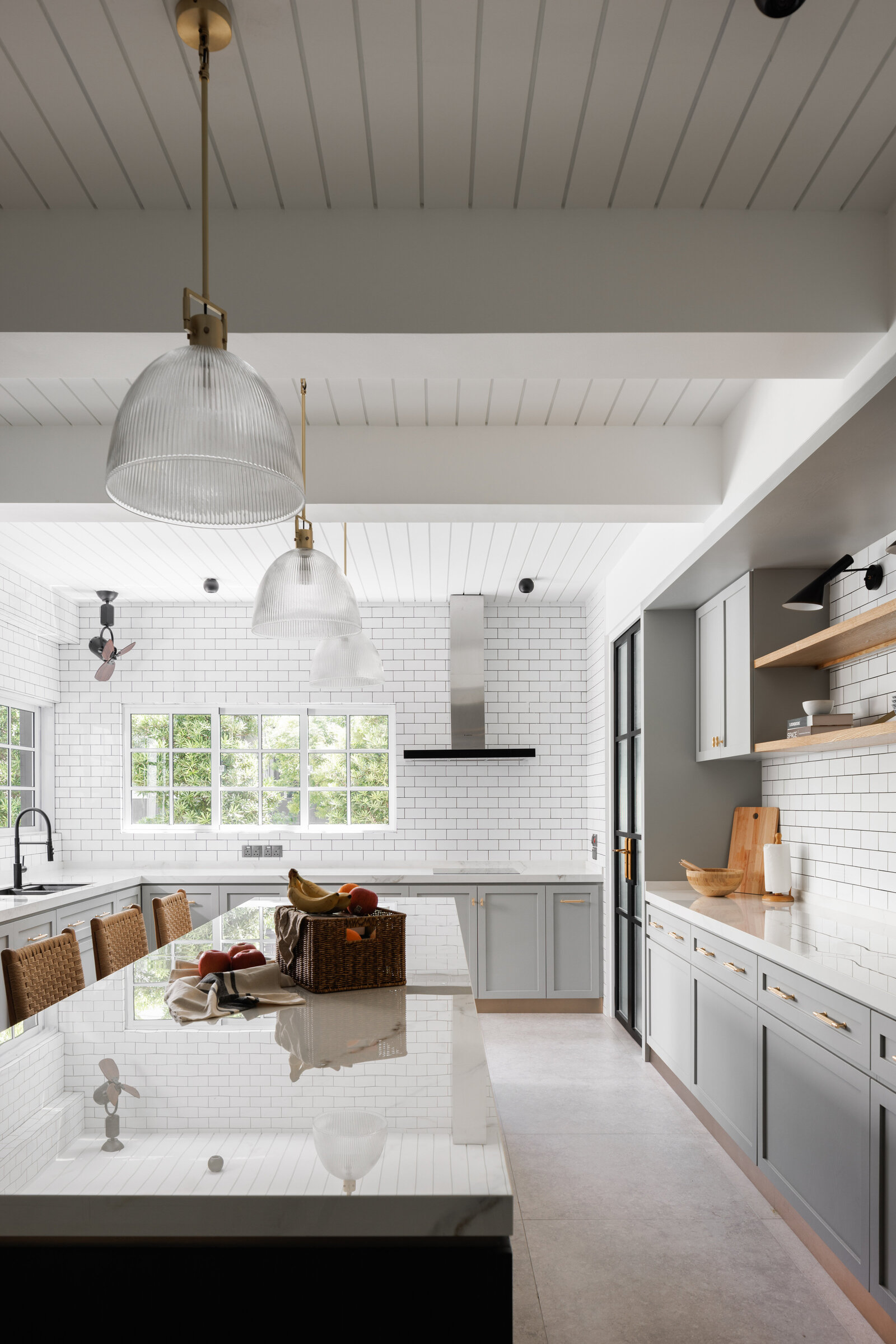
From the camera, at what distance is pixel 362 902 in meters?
2.34

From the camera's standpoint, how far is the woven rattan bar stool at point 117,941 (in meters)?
3.33

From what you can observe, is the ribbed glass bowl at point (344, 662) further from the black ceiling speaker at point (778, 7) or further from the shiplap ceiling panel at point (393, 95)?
the black ceiling speaker at point (778, 7)

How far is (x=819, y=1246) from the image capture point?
114 inches

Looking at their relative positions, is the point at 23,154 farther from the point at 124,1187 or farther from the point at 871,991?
the point at 871,991

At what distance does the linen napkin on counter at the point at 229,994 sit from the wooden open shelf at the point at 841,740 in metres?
2.01

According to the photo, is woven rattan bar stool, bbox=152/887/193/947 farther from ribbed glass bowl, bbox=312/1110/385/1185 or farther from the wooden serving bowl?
ribbed glass bowl, bbox=312/1110/385/1185

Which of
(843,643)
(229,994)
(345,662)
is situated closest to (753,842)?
(843,643)

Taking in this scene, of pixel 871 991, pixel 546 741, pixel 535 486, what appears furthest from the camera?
pixel 546 741

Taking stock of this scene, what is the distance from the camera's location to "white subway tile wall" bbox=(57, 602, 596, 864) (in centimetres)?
703

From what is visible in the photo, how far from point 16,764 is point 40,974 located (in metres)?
4.22

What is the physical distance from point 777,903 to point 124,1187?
12.0 ft

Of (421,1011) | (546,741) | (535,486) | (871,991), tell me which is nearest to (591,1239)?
(871,991)

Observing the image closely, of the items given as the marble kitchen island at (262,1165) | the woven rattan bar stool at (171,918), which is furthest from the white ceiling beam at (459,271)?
the woven rattan bar stool at (171,918)

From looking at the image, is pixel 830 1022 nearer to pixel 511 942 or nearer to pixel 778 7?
pixel 778 7
